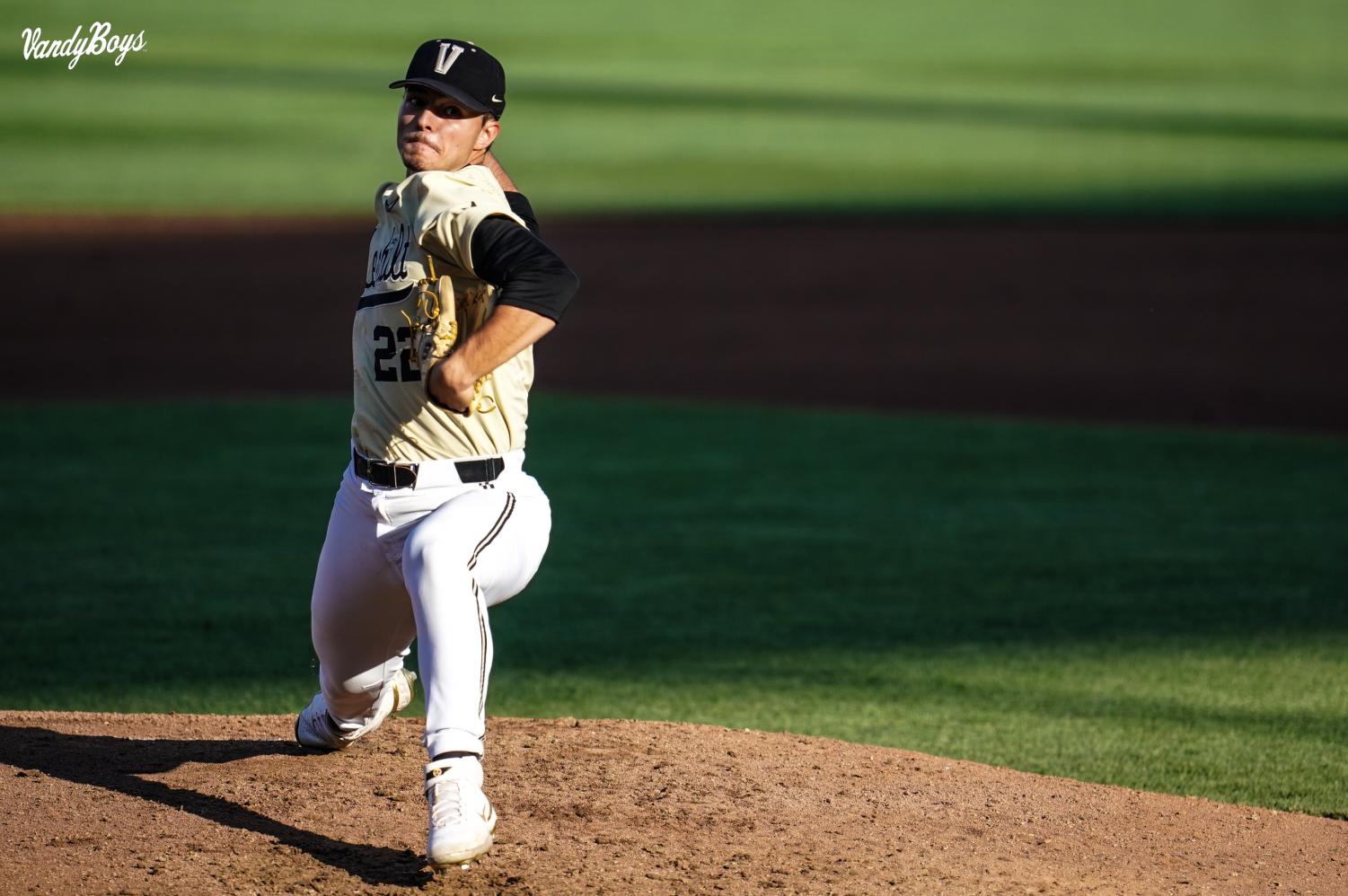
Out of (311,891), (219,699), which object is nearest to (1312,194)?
(219,699)

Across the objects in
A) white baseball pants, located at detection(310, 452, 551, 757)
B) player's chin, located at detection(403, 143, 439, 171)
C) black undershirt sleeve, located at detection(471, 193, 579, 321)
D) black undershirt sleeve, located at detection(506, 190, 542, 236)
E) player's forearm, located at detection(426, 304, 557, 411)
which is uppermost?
player's chin, located at detection(403, 143, 439, 171)

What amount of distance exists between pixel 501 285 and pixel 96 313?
12.8 metres

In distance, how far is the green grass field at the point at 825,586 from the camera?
552 cm

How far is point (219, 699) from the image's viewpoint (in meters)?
5.61

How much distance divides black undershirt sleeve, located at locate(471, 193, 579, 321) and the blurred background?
2.31 metres

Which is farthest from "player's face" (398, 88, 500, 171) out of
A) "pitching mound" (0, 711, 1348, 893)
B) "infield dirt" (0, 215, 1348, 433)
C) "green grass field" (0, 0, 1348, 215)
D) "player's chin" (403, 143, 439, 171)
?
"green grass field" (0, 0, 1348, 215)

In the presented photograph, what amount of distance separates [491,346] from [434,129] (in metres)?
0.62

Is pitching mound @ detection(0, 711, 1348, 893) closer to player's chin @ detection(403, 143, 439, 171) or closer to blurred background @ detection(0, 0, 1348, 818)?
blurred background @ detection(0, 0, 1348, 818)

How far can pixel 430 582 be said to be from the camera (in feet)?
11.2

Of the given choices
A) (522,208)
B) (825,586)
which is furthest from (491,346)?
(825,586)

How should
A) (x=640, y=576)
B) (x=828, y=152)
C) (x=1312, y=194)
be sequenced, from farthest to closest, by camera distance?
(x=828, y=152) → (x=1312, y=194) → (x=640, y=576)

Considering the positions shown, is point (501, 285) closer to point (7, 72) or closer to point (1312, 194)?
point (1312, 194)

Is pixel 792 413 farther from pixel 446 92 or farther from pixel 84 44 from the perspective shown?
pixel 84 44

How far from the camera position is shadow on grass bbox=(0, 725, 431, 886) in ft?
11.4
